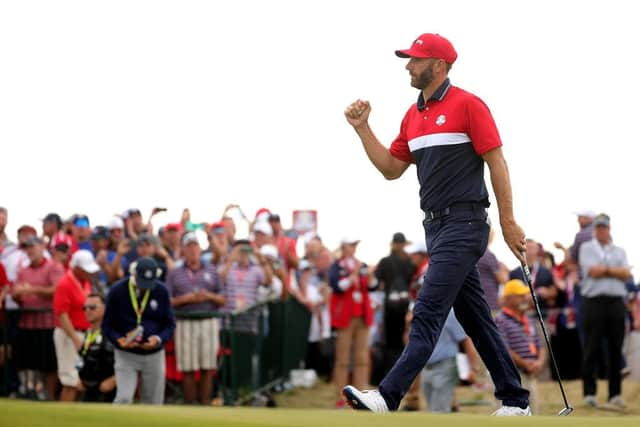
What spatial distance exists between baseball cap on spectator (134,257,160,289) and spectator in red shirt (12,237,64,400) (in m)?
2.71

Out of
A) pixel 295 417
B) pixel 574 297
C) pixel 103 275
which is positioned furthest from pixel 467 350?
pixel 295 417

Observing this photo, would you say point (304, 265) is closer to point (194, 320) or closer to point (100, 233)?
point (100, 233)

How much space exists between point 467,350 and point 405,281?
256 centimetres

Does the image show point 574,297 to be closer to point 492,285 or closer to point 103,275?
point 492,285

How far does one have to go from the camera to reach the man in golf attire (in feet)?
27.0

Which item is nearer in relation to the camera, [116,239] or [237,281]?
[237,281]

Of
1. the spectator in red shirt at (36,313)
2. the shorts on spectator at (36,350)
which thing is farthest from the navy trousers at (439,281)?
the spectator in red shirt at (36,313)

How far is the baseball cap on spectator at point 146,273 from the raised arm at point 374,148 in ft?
18.3

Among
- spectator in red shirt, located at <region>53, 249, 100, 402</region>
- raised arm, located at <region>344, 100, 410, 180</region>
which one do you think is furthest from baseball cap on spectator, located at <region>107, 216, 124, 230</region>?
raised arm, located at <region>344, 100, 410, 180</region>

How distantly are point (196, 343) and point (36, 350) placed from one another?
189 centimetres

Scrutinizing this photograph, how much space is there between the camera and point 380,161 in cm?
891

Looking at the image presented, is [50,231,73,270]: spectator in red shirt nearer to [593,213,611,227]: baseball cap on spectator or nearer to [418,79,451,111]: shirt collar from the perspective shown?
[593,213,611,227]: baseball cap on spectator

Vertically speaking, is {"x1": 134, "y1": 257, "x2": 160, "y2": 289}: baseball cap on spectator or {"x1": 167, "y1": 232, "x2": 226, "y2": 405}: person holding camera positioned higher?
{"x1": 134, "y1": 257, "x2": 160, "y2": 289}: baseball cap on spectator

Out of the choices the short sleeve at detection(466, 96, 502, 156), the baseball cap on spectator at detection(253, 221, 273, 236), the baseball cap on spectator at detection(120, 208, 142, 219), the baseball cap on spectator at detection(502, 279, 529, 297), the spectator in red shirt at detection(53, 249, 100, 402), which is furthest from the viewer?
the baseball cap on spectator at detection(120, 208, 142, 219)
